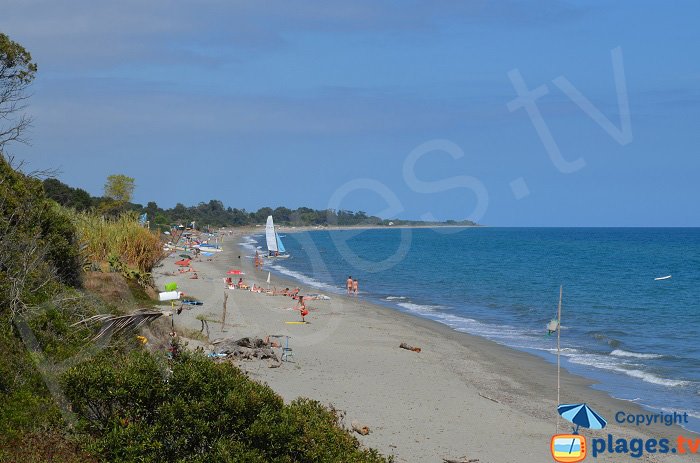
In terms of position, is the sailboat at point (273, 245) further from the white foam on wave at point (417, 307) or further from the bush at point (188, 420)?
the bush at point (188, 420)

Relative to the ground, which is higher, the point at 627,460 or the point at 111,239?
the point at 111,239

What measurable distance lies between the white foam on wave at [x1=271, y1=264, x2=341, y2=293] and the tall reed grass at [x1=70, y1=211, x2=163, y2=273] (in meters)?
24.1

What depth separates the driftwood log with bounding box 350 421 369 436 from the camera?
12.9m

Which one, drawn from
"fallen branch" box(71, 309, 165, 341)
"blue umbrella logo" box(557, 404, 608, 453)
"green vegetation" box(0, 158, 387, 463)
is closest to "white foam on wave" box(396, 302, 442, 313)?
"blue umbrella logo" box(557, 404, 608, 453)

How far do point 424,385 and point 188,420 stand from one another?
11208 millimetres

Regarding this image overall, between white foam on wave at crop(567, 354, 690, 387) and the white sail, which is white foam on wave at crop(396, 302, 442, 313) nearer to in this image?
white foam on wave at crop(567, 354, 690, 387)

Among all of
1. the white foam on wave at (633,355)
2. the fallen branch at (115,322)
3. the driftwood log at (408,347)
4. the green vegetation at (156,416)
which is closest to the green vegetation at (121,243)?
the fallen branch at (115,322)

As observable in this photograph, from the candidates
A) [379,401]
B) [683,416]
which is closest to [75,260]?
[379,401]

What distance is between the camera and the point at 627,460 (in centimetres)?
1312

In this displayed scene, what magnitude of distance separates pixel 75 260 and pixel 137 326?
10.9ft

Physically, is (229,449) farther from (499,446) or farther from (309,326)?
(309,326)

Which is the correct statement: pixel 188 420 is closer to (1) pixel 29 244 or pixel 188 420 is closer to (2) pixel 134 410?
(2) pixel 134 410

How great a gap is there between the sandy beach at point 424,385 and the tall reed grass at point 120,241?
90.4 inches

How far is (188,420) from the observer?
24.7 ft
